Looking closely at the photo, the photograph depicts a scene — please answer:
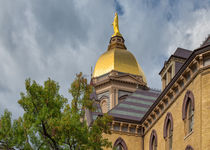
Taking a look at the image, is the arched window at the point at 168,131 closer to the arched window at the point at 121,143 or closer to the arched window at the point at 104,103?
the arched window at the point at 121,143

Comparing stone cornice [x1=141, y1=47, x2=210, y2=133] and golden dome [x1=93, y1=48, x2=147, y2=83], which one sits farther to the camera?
golden dome [x1=93, y1=48, x2=147, y2=83]

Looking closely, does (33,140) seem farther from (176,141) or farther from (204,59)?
(204,59)

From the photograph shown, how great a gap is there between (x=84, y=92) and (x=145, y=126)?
10585 millimetres

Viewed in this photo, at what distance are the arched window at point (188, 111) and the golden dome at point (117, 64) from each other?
118 ft

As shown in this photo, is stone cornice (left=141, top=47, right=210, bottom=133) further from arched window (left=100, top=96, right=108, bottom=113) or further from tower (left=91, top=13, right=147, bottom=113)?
arched window (left=100, top=96, right=108, bottom=113)

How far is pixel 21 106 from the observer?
21562mm

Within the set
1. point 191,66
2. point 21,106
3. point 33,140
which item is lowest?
point 33,140

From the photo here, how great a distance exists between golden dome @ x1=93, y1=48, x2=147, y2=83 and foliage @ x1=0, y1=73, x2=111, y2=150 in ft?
121

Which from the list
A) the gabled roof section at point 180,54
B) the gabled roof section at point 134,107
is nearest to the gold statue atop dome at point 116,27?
the gabled roof section at point 134,107

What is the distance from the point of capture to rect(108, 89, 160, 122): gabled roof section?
33309 mm

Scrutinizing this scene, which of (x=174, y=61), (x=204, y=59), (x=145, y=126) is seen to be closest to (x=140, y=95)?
(x=145, y=126)

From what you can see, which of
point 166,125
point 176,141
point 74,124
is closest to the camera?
point 74,124

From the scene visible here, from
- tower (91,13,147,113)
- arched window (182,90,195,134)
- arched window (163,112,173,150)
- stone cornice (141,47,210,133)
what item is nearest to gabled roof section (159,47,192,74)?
stone cornice (141,47,210,133)

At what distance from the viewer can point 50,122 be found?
20188mm
